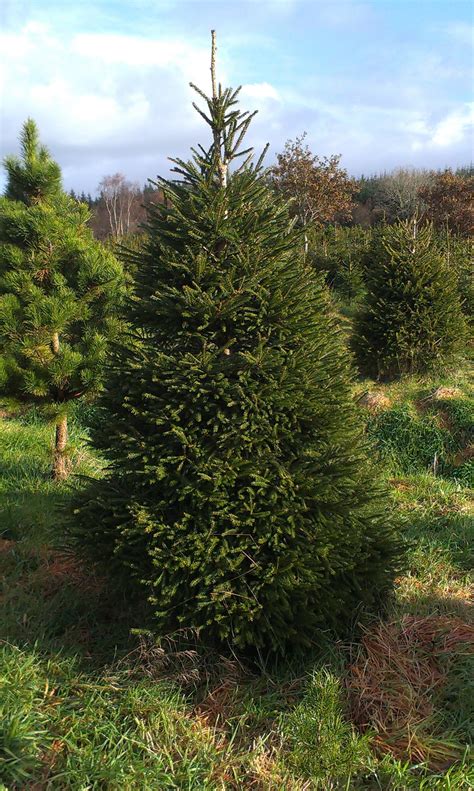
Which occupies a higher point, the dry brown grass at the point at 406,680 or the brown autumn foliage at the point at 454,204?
the brown autumn foliage at the point at 454,204

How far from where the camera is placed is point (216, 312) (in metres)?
2.77

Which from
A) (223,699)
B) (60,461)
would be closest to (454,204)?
(60,461)

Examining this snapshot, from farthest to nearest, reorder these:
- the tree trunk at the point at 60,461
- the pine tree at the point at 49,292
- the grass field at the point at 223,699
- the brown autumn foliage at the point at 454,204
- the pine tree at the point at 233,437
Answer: the brown autumn foliage at the point at 454,204, the tree trunk at the point at 60,461, the pine tree at the point at 49,292, the pine tree at the point at 233,437, the grass field at the point at 223,699

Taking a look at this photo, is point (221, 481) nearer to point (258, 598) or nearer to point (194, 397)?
point (194, 397)

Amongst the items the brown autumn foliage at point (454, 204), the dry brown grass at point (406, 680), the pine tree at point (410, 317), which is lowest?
the dry brown grass at point (406, 680)

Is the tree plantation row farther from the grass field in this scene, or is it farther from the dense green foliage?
the dense green foliage

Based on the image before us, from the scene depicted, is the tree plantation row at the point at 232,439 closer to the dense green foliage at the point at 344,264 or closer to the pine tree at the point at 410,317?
the pine tree at the point at 410,317

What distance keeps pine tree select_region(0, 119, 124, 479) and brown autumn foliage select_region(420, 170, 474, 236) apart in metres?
20.9

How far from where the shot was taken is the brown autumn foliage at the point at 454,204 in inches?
914

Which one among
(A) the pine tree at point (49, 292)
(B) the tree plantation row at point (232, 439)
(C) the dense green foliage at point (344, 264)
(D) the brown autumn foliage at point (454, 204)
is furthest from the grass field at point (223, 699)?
(D) the brown autumn foliage at point (454, 204)

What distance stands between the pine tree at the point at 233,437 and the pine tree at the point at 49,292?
2229mm

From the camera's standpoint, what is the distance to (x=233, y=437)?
2643 mm

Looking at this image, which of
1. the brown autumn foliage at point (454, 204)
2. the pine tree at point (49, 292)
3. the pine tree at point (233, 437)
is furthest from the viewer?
the brown autumn foliage at point (454, 204)

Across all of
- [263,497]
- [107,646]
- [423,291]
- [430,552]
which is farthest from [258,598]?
[423,291]
